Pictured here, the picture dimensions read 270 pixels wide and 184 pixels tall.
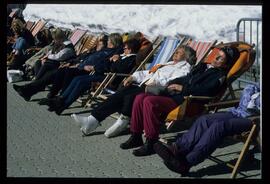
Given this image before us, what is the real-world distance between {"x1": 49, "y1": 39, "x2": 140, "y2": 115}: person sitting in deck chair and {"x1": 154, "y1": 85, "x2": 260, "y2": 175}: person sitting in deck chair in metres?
2.47

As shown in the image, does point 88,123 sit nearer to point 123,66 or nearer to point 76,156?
point 76,156

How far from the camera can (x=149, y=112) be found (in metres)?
5.27

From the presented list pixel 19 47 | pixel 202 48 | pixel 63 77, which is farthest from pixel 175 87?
pixel 19 47

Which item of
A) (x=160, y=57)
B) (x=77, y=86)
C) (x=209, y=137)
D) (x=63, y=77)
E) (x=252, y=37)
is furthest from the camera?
(x=252, y=37)

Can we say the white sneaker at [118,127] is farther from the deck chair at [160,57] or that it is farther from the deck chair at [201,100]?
the deck chair at [160,57]

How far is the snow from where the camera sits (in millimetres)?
9211

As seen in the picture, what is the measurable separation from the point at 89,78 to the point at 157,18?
443 cm

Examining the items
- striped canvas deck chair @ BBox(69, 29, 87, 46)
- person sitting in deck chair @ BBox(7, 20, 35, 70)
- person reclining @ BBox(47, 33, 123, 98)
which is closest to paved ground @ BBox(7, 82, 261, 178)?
person reclining @ BBox(47, 33, 123, 98)

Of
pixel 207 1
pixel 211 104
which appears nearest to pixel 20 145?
pixel 211 104

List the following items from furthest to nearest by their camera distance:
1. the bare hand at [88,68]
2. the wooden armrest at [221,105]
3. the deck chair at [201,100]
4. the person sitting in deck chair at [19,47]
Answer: the person sitting in deck chair at [19,47]
the bare hand at [88,68]
the deck chair at [201,100]
the wooden armrest at [221,105]

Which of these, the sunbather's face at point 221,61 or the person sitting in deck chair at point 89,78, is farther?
the person sitting in deck chair at point 89,78

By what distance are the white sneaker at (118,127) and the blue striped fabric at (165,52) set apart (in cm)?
130

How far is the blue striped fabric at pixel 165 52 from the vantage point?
6.94 metres

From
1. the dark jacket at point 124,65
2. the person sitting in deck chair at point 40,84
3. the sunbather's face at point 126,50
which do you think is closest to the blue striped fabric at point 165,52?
the dark jacket at point 124,65
